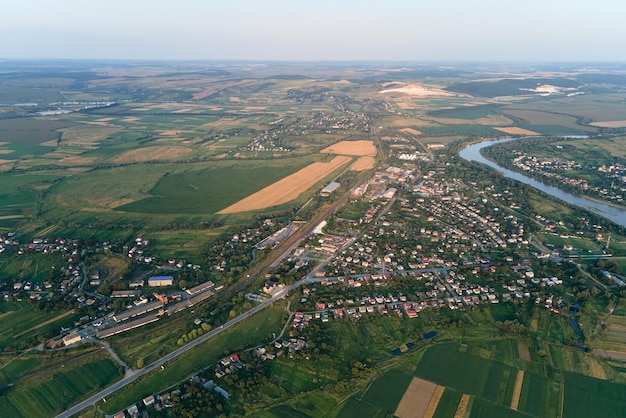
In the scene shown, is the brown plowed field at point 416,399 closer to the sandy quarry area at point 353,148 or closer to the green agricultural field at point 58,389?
the green agricultural field at point 58,389

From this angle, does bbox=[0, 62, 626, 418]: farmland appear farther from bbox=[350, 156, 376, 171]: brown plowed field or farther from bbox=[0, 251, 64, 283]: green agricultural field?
bbox=[350, 156, 376, 171]: brown plowed field

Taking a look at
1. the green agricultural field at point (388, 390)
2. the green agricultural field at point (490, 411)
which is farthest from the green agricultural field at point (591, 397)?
the green agricultural field at point (388, 390)

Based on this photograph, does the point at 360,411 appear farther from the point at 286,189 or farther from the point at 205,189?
the point at 205,189

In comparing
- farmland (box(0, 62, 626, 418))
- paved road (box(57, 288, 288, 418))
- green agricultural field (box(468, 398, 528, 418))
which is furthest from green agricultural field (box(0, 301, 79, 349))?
green agricultural field (box(468, 398, 528, 418))

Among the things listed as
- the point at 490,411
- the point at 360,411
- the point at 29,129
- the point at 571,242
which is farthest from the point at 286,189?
the point at 29,129

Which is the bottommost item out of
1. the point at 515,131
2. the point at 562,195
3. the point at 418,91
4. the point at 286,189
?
the point at 562,195

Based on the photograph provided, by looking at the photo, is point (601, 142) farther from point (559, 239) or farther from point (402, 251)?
point (402, 251)
